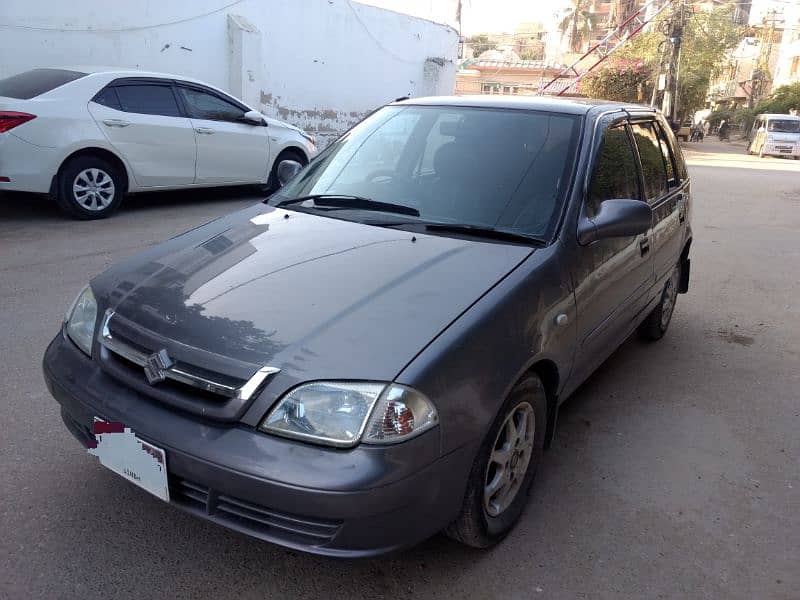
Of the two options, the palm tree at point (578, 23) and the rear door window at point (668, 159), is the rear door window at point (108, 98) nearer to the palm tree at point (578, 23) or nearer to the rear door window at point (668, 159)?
the rear door window at point (668, 159)

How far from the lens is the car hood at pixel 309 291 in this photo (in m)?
2.08

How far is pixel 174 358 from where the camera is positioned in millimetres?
2123

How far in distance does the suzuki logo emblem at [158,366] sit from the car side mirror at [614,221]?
5.56 feet

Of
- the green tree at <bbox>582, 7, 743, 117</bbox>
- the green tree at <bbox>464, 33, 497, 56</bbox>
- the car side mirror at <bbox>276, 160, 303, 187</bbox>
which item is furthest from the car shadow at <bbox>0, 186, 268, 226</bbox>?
the green tree at <bbox>464, 33, 497, 56</bbox>

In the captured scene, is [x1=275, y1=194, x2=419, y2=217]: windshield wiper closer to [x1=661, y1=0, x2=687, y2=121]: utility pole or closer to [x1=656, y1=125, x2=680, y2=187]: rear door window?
[x1=656, y1=125, x2=680, y2=187]: rear door window

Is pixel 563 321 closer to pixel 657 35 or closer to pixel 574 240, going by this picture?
pixel 574 240

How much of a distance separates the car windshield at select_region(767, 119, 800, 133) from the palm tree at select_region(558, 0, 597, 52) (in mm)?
28043

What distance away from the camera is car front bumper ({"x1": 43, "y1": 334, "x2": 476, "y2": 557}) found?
191 cm

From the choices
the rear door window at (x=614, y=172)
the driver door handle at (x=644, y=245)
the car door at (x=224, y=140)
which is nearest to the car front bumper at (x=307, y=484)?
the rear door window at (x=614, y=172)

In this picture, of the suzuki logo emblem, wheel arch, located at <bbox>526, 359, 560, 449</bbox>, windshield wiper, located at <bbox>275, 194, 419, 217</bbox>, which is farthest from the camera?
windshield wiper, located at <bbox>275, 194, 419, 217</bbox>

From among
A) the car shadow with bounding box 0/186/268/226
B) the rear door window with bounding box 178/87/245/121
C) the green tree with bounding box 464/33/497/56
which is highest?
the green tree with bounding box 464/33/497/56

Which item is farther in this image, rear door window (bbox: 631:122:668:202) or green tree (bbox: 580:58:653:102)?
green tree (bbox: 580:58:653:102)

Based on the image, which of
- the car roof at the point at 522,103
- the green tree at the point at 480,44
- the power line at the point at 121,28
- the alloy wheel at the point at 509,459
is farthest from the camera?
the green tree at the point at 480,44

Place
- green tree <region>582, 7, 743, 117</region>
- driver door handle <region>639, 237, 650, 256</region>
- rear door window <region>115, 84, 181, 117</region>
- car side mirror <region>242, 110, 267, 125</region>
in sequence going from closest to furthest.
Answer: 1. driver door handle <region>639, 237, 650, 256</region>
2. rear door window <region>115, 84, 181, 117</region>
3. car side mirror <region>242, 110, 267, 125</region>
4. green tree <region>582, 7, 743, 117</region>
